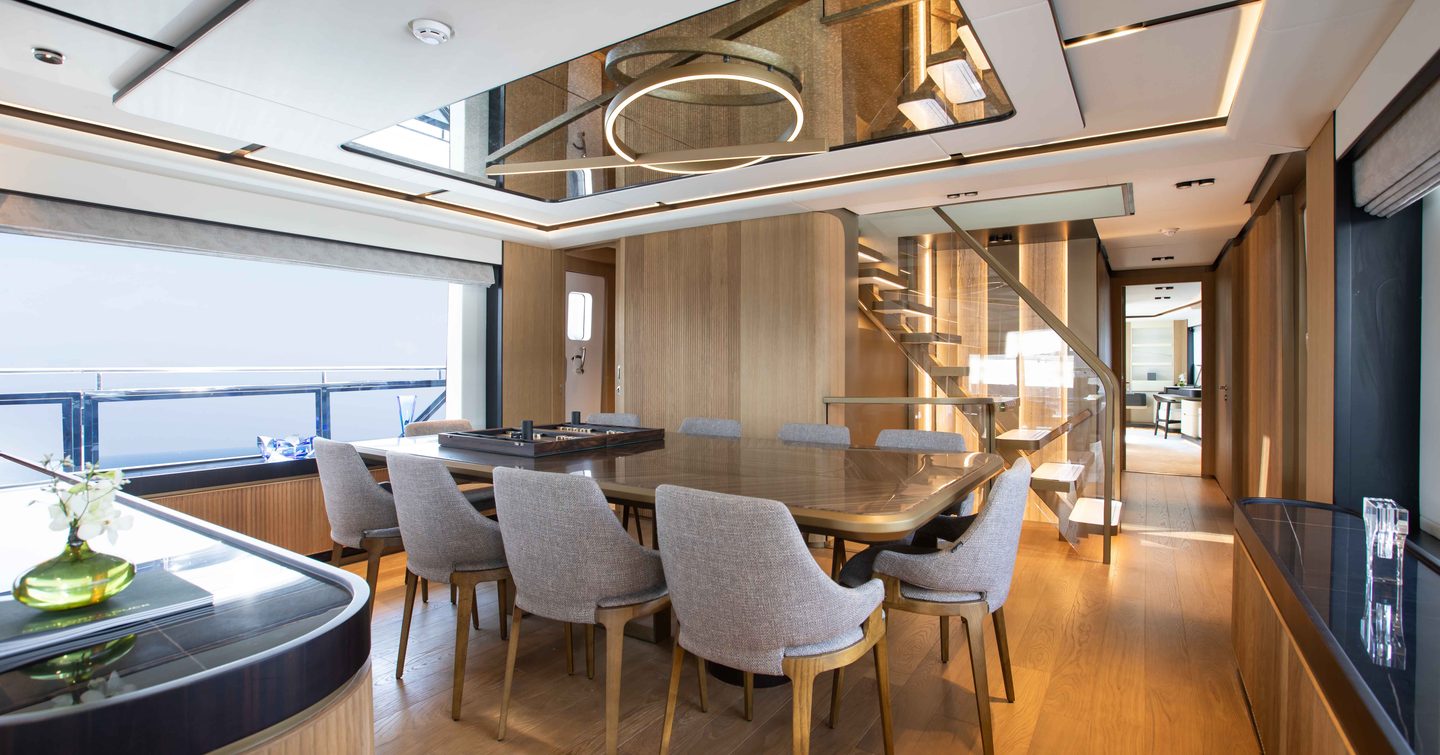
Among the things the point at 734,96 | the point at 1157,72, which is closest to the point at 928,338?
the point at 1157,72

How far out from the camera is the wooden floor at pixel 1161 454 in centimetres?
801

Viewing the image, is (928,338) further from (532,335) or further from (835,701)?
(835,701)

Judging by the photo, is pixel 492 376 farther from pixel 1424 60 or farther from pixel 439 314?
pixel 1424 60

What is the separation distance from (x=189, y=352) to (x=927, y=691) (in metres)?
6.91

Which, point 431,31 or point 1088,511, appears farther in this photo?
point 1088,511

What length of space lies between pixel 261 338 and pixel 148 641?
7.05 m

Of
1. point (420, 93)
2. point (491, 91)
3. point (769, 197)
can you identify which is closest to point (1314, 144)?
point (769, 197)

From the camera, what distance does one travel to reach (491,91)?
2939mm

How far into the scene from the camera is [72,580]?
3.59 ft

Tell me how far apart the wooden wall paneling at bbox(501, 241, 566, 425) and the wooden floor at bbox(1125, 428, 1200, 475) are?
6.62 m

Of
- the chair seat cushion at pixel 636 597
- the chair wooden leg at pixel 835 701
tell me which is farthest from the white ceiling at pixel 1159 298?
the chair seat cushion at pixel 636 597

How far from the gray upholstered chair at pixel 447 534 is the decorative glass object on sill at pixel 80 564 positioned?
1133 mm

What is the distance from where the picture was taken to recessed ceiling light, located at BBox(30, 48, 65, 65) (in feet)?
7.79

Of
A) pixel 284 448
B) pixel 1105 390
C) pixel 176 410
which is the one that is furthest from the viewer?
pixel 1105 390
